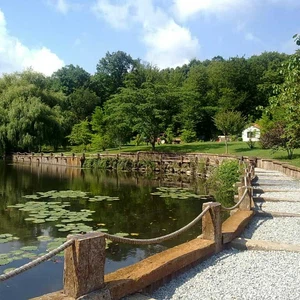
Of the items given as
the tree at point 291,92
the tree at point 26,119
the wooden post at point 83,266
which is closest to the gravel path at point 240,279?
the wooden post at point 83,266

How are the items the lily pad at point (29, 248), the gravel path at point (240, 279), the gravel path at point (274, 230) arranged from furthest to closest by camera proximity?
the lily pad at point (29, 248), the gravel path at point (274, 230), the gravel path at point (240, 279)

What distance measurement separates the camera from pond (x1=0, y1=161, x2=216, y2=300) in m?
8.16

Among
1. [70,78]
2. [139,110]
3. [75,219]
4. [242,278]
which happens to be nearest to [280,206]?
[242,278]

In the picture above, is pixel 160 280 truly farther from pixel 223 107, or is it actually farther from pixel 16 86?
pixel 223 107

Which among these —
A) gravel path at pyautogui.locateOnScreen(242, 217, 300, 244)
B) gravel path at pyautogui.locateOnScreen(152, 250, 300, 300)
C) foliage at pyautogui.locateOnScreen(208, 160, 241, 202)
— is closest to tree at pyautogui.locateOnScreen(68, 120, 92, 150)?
foliage at pyautogui.locateOnScreen(208, 160, 241, 202)

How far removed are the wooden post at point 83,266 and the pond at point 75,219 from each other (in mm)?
3370

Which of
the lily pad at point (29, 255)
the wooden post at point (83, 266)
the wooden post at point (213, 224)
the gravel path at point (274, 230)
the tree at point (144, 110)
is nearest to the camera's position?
the wooden post at point (83, 266)

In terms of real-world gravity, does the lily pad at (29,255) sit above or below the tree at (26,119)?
below

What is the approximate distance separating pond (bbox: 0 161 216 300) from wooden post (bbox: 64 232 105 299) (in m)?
3.37

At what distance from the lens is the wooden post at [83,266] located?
3891mm

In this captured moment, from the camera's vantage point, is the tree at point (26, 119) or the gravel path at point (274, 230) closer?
the gravel path at point (274, 230)

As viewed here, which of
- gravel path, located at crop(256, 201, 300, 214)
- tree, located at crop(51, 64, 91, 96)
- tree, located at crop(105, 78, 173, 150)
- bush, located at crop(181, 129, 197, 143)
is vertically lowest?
gravel path, located at crop(256, 201, 300, 214)

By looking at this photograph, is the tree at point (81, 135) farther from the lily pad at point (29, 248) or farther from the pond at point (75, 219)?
the lily pad at point (29, 248)

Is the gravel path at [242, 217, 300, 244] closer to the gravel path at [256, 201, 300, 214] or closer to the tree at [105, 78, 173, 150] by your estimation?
the gravel path at [256, 201, 300, 214]
